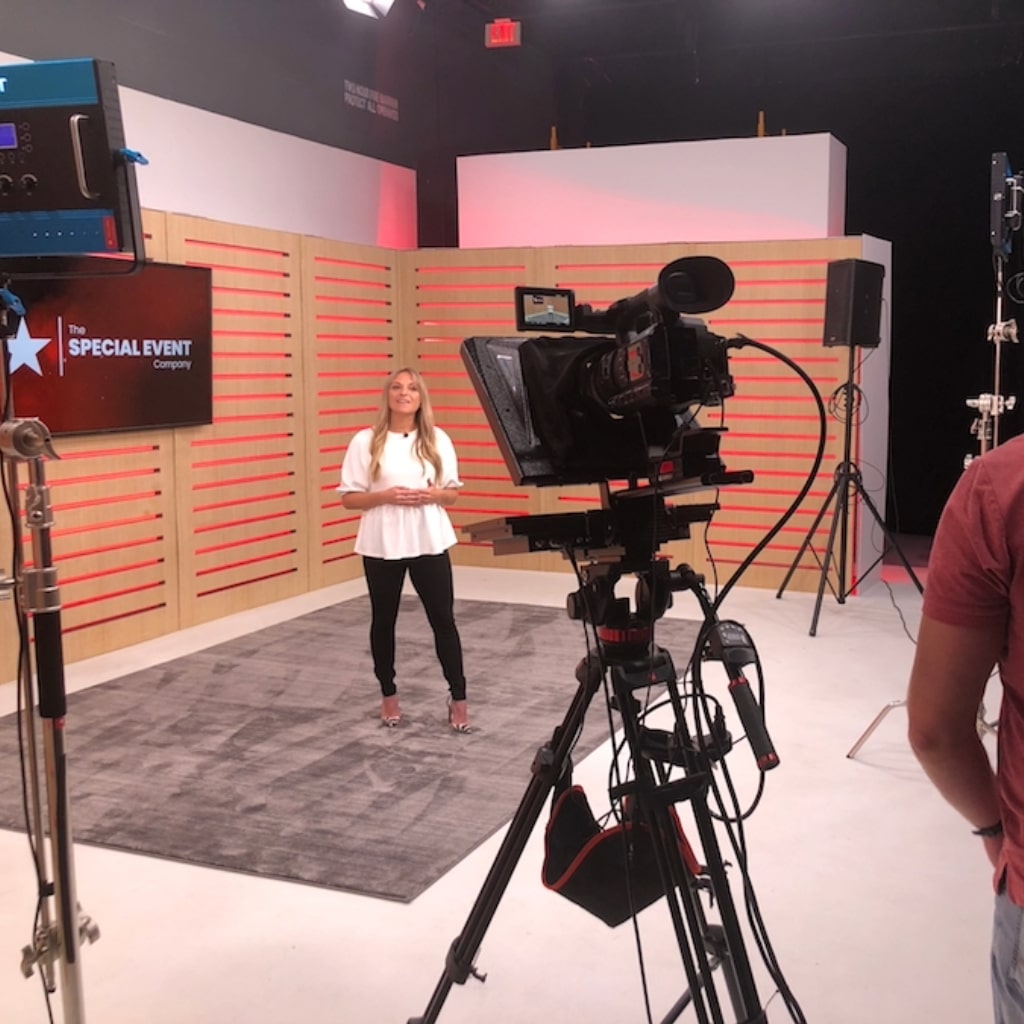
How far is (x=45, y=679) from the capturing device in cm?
204

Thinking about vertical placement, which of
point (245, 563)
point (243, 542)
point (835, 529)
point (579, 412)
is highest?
point (579, 412)

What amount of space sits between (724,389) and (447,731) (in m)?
3.05

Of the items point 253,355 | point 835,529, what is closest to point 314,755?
point 253,355

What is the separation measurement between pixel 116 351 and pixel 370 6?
310cm

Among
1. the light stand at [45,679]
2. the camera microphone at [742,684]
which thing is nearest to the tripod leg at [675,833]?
the camera microphone at [742,684]

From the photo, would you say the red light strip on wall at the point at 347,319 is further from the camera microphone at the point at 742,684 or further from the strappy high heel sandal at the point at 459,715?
the camera microphone at the point at 742,684

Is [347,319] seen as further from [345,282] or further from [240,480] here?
[240,480]

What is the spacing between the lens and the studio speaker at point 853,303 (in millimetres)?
6223

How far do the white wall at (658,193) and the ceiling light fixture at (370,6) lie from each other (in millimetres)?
1204

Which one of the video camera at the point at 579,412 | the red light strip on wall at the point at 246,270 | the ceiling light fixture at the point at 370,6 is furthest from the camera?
the ceiling light fixture at the point at 370,6

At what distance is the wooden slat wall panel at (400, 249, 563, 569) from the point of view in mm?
7680

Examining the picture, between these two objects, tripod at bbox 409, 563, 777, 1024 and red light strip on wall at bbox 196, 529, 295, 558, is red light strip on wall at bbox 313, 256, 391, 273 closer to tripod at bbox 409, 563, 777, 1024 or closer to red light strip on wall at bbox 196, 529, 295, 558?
red light strip on wall at bbox 196, 529, 295, 558

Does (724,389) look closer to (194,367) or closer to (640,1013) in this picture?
(640,1013)

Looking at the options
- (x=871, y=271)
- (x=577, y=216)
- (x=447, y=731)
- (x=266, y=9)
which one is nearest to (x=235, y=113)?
(x=266, y=9)
